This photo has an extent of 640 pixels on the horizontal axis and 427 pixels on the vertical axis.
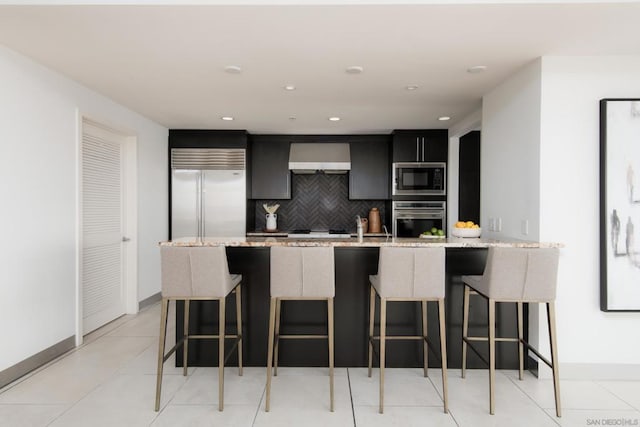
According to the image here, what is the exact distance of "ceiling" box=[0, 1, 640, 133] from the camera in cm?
214

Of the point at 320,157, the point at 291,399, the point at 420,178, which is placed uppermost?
the point at 320,157

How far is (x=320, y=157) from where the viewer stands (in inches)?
222

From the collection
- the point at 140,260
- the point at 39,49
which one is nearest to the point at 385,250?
the point at 39,49

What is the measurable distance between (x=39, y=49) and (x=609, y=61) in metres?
4.04

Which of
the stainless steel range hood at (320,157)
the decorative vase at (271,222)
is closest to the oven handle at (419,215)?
the stainless steel range hood at (320,157)

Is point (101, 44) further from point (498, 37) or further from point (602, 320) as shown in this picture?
point (602, 320)

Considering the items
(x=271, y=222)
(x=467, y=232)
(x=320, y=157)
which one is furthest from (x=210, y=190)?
(x=467, y=232)

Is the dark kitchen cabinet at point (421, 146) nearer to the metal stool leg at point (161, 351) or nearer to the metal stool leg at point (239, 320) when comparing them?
the metal stool leg at point (239, 320)

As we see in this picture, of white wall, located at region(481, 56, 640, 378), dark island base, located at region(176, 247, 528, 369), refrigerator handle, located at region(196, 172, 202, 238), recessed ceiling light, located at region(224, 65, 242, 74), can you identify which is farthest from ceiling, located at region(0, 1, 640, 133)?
refrigerator handle, located at region(196, 172, 202, 238)

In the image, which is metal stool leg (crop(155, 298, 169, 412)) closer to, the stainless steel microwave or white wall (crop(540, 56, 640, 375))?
white wall (crop(540, 56, 640, 375))

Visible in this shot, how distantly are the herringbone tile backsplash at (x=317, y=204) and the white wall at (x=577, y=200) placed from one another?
3.48 meters

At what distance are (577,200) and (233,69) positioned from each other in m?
2.73

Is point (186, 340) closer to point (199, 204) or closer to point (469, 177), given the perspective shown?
point (199, 204)

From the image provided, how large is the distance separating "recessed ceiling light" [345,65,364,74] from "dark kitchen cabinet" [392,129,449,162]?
2551 millimetres
